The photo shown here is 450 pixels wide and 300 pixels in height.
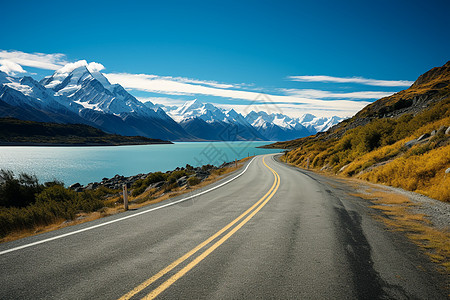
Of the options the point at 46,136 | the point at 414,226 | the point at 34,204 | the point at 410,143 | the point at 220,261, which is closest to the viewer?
the point at 220,261

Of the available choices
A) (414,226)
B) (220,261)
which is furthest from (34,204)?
(414,226)

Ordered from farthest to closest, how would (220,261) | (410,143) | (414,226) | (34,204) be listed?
(410,143) < (34,204) < (414,226) < (220,261)

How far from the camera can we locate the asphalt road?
330 centimetres

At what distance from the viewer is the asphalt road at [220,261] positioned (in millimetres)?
3303

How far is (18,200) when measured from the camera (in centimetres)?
1466

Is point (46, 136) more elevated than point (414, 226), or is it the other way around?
point (46, 136)

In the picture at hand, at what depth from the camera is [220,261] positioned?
4.19m

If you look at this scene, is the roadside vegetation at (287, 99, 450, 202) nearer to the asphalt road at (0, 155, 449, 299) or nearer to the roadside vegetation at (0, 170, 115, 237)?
the asphalt road at (0, 155, 449, 299)

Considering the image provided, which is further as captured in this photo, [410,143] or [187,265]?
[410,143]

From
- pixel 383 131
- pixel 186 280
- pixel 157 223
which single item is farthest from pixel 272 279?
pixel 383 131

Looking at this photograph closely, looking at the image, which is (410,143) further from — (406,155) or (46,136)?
(46,136)

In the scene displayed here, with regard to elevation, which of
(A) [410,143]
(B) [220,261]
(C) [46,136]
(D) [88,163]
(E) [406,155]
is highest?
(C) [46,136]

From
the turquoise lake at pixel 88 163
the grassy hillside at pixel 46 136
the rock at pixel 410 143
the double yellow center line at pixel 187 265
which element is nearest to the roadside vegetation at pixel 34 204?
the double yellow center line at pixel 187 265

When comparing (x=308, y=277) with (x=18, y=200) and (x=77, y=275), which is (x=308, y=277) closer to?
(x=77, y=275)
